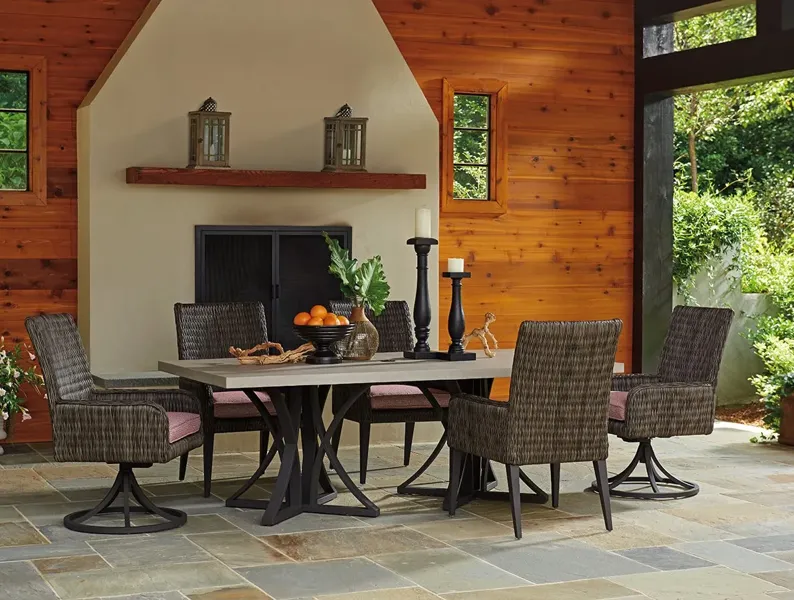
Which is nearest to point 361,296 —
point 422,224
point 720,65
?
point 422,224

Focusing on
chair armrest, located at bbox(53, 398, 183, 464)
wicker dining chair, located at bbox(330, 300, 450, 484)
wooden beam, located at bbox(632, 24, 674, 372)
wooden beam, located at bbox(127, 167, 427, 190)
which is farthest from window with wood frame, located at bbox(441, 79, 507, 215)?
chair armrest, located at bbox(53, 398, 183, 464)

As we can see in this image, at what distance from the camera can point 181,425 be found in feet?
16.4

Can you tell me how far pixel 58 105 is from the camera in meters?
7.21

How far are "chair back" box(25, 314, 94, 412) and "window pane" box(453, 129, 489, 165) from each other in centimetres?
367

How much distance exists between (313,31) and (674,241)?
3.43 metres

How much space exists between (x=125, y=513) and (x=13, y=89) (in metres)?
3.26

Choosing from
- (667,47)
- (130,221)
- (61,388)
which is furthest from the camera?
(667,47)

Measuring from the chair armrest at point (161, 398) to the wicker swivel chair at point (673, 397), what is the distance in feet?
6.17

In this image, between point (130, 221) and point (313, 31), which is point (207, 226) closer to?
point (130, 221)

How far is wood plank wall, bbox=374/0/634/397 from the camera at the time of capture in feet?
26.7

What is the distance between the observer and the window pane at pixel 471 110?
27.1 ft

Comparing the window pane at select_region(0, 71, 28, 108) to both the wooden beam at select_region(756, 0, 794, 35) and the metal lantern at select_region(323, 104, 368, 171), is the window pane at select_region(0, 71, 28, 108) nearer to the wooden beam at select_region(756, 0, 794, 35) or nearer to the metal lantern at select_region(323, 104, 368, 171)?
the metal lantern at select_region(323, 104, 368, 171)

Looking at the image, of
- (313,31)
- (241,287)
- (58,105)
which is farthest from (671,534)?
(58,105)

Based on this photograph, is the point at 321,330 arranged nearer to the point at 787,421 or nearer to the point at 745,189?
the point at 787,421
